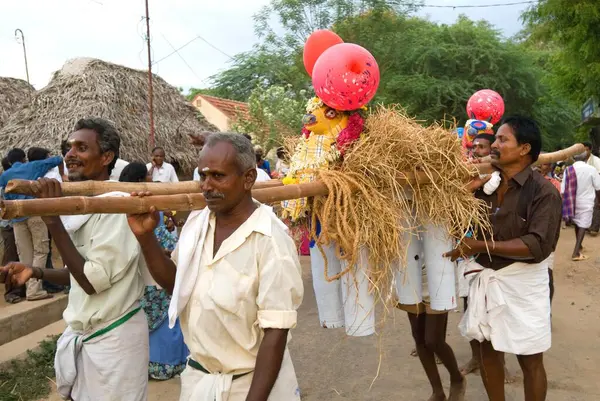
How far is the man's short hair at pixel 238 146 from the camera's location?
77.6 inches

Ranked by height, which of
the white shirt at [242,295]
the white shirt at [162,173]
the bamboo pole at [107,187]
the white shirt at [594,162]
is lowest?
the white shirt at [242,295]

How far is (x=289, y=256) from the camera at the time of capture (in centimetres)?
194

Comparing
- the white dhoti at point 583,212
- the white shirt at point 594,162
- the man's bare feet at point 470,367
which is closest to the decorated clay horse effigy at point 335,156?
the man's bare feet at point 470,367

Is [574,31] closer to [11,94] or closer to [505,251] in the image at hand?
[505,251]

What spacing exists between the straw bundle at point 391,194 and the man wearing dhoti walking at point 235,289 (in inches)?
30.1

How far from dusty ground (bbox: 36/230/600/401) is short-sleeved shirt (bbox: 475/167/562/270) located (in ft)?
3.16

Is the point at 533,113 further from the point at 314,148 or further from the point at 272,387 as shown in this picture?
the point at 272,387

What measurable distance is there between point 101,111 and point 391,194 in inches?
284

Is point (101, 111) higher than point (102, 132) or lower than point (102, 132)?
higher

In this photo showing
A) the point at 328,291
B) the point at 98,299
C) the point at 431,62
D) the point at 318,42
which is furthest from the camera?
the point at 431,62

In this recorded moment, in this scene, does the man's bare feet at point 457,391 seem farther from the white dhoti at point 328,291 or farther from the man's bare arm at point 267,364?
the man's bare arm at point 267,364

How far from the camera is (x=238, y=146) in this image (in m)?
1.98

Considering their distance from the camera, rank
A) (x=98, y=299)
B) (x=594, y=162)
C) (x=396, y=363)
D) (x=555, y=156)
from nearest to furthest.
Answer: (x=98, y=299) < (x=555, y=156) < (x=396, y=363) < (x=594, y=162)

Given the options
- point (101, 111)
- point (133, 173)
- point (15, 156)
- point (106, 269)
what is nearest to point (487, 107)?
point (133, 173)
